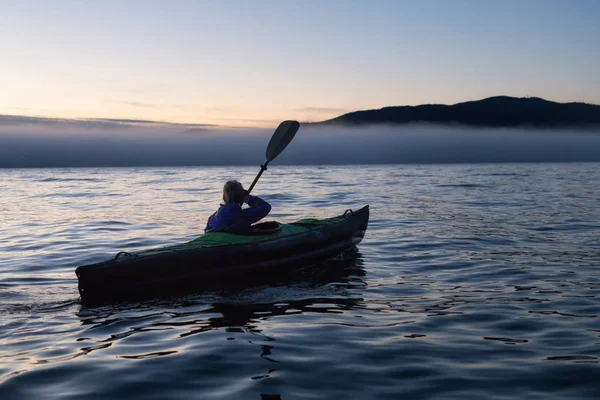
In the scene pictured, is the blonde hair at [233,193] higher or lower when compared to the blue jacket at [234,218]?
higher

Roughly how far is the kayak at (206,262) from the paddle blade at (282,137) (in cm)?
216

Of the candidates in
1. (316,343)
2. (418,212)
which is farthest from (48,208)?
(316,343)

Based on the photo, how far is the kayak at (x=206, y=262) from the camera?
685cm

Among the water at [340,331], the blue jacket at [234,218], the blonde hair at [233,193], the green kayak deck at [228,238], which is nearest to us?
the water at [340,331]

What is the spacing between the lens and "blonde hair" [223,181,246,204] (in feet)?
27.3

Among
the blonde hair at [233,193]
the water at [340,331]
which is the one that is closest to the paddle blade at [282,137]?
the water at [340,331]

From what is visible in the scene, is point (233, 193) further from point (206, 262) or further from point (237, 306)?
point (237, 306)

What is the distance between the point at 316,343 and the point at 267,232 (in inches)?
Result: 145

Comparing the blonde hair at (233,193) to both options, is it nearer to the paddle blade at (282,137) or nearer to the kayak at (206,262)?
the kayak at (206,262)

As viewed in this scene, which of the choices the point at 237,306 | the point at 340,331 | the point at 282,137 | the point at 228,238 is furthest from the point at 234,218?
the point at 282,137

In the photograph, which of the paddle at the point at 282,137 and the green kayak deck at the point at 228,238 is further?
the paddle at the point at 282,137

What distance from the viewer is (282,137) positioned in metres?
11.8

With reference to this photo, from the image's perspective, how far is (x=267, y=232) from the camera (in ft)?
29.2

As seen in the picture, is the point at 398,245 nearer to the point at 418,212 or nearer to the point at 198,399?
the point at 418,212
